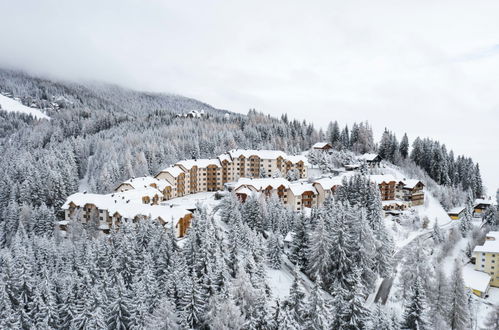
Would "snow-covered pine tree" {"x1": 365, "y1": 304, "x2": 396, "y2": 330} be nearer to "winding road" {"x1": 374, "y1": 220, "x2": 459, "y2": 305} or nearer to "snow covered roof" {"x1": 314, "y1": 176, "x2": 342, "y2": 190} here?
"winding road" {"x1": 374, "y1": 220, "x2": 459, "y2": 305}

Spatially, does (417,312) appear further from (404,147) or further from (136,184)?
(404,147)

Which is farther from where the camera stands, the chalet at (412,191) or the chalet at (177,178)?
the chalet at (177,178)

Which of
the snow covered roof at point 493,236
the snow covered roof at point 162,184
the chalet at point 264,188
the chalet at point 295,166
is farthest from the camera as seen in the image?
the chalet at point 295,166

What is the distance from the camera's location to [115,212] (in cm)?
5947

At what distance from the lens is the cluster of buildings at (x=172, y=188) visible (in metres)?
59.4

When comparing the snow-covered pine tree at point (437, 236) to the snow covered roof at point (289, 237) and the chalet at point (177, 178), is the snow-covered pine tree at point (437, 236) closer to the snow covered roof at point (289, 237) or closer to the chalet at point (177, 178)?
the snow covered roof at point (289, 237)

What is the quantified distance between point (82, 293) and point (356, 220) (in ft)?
116

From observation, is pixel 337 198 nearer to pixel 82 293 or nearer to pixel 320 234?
pixel 320 234

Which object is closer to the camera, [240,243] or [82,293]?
[82,293]

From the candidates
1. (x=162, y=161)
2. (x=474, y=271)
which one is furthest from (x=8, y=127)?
(x=474, y=271)

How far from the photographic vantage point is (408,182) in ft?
278

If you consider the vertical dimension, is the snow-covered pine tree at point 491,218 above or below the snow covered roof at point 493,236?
above

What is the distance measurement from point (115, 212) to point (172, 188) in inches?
1008

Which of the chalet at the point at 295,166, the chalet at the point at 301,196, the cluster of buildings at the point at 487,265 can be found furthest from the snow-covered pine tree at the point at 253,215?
the chalet at the point at 295,166
